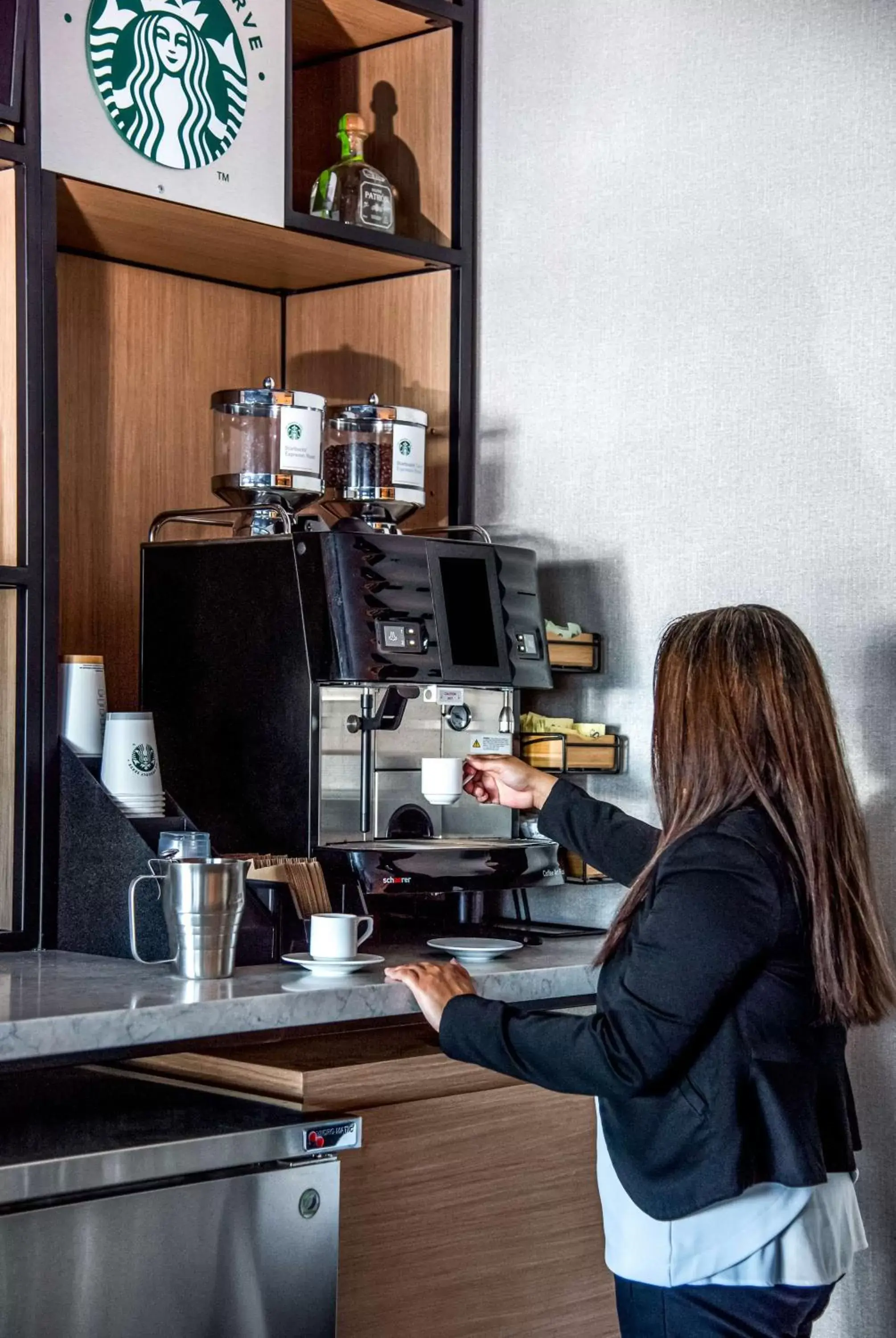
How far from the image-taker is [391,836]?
2.41 meters

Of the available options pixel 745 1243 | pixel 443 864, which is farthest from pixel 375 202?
pixel 745 1243

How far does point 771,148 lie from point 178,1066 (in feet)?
5.20

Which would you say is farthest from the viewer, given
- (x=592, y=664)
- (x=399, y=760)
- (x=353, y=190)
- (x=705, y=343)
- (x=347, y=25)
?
(x=347, y=25)

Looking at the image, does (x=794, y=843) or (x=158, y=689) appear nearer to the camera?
(x=794, y=843)

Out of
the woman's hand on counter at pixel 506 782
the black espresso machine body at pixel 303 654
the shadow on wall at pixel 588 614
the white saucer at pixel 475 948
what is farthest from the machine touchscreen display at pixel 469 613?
the white saucer at pixel 475 948

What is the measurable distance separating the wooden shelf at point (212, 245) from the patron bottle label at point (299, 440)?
1.09 ft

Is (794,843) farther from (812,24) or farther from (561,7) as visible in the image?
(561,7)

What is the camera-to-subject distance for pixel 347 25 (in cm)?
290

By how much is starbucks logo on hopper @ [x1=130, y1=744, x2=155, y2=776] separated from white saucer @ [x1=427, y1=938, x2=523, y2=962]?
47 cm

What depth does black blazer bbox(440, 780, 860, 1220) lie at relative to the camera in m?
1.52

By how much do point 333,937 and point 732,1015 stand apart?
0.63 metres

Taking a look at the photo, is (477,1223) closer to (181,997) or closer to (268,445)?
(181,997)

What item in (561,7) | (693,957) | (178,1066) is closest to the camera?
(693,957)

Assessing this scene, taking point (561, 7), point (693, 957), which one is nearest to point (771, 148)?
point (561, 7)
